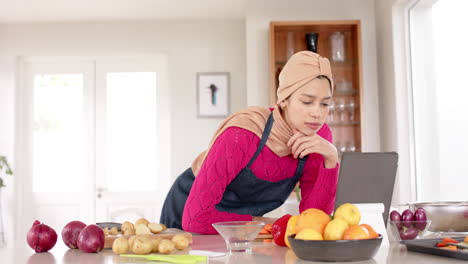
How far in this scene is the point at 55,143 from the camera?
6.28m

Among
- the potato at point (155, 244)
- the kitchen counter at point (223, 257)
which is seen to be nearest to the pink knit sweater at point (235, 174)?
the kitchen counter at point (223, 257)

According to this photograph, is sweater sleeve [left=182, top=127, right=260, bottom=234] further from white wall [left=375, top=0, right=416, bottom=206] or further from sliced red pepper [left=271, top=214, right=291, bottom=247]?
white wall [left=375, top=0, right=416, bottom=206]

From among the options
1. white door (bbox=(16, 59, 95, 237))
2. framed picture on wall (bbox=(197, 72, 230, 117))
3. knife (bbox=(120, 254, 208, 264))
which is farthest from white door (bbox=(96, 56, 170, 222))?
knife (bbox=(120, 254, 208, 264))

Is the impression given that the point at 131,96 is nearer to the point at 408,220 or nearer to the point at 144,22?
the point at 144,22

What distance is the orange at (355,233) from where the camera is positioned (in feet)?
3.93

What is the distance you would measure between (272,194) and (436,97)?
2398 millimetres

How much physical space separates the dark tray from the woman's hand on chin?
0.62 m

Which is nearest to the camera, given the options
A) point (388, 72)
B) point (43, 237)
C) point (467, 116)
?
point (43, 237)

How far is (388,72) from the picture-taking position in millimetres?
4672

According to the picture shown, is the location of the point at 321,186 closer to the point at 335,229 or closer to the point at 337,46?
the point at 335,229

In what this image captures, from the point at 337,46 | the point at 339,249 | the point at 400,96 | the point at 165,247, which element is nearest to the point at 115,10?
the point at 337,46

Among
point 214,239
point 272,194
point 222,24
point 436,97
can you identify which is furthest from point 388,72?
point 214,239

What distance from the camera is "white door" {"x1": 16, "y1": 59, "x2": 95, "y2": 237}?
20.3 feet

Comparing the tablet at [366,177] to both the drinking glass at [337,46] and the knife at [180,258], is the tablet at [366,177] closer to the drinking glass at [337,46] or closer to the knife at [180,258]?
the knife at [180,258]
